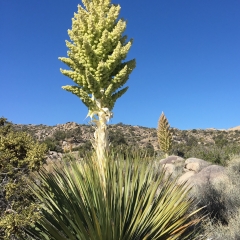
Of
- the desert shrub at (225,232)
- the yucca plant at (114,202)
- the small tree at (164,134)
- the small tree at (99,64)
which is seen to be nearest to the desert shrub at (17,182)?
the yucca plant at (114,202)

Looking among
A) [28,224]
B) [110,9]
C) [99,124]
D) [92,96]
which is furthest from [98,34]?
[28,224]

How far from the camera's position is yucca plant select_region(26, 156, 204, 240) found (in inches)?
137

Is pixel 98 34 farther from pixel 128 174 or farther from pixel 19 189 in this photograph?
pixel 19 189

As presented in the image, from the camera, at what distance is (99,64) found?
397 centimetres

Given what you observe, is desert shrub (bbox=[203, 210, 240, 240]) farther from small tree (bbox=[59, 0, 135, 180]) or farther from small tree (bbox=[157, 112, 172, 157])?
small tree (bbox=[157, 112, 172, 157])

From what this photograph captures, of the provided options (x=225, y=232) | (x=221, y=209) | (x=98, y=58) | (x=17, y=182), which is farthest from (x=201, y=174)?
(x=17, y=182)

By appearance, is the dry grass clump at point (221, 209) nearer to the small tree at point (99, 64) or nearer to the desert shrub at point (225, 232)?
the desert shrub at point (225, 232)

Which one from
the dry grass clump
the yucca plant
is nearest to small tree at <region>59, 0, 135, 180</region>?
the yucca plant

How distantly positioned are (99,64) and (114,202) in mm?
1766

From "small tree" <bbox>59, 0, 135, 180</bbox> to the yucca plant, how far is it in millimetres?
348

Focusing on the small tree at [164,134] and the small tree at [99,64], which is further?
the small tree at [164,134]

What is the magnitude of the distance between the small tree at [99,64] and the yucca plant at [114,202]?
0.35 metres

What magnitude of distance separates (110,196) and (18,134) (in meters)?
1.77

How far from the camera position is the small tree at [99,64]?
13.4ft
